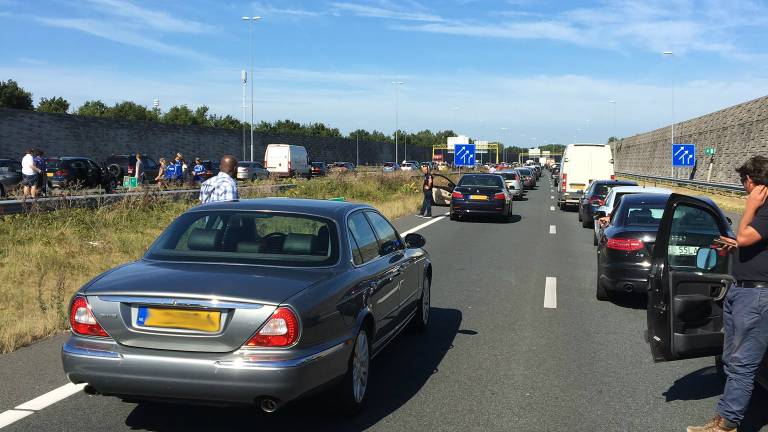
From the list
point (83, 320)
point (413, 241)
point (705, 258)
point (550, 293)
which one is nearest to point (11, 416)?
point (83, 320)

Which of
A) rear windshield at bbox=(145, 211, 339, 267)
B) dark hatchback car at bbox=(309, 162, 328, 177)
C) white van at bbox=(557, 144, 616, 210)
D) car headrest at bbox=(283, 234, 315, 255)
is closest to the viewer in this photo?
rear windshield at bbox=(145, 211, 339, 267)

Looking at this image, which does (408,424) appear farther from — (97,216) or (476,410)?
(97,216)

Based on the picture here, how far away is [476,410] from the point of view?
5.01 meters

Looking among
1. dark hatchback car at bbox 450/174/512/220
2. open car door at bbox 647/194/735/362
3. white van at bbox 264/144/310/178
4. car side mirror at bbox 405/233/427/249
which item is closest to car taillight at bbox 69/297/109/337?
car side mirror at bbox 405/233/427/249

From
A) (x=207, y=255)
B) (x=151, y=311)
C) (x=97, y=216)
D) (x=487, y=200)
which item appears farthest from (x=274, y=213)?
(x=487, y=200)

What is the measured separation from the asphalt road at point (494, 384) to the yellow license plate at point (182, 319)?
2.68ft

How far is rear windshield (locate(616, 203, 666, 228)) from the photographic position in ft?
31.6

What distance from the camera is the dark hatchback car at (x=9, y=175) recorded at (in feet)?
78.0

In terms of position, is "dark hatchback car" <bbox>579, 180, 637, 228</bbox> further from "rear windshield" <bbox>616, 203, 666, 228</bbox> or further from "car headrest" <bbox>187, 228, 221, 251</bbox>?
"car headrest" <bbox>187, 228, 221, 251</bbox>

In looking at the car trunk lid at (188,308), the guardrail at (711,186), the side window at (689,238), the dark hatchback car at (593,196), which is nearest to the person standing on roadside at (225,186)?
the car trunk lid at (188,308)

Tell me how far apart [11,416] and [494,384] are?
10.9 ft

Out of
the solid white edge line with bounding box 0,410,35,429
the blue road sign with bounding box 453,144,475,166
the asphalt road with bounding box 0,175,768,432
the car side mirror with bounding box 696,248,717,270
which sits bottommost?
the asphalt road with bounding box 0,175,768,432

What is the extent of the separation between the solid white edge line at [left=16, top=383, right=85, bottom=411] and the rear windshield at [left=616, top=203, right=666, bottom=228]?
22.4ft

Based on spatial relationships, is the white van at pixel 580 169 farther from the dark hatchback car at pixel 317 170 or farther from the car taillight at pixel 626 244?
the dark hatchback car at pixel 317 170
